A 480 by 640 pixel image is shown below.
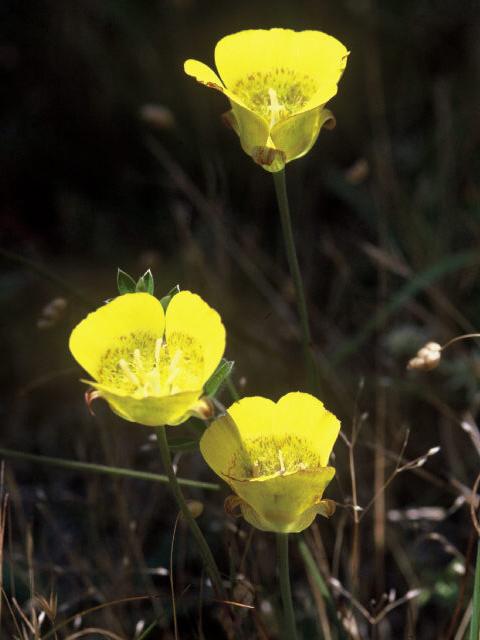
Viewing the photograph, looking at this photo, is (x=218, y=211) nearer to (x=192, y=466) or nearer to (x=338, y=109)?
(x=192, y=466)

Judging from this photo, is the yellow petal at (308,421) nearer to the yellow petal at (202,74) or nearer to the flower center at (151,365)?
the flower center at (151,365)

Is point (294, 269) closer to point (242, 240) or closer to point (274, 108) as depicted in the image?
point (274, 108)

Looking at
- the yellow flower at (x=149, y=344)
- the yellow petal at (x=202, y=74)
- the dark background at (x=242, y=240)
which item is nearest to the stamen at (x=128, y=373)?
the yellow flower at (x=149, y=344)

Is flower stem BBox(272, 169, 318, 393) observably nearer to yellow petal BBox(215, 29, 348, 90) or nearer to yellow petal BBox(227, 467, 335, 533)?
yellow petal BBox(215, 29, 348, 90)

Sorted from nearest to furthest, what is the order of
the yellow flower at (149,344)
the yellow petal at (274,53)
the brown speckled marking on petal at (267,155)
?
the yellow flower at (149,344)
the brown speckled marking on petal at (267,155)
the yellow petal at (274,53)

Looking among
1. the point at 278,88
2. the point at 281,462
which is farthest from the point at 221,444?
the point at 278,88

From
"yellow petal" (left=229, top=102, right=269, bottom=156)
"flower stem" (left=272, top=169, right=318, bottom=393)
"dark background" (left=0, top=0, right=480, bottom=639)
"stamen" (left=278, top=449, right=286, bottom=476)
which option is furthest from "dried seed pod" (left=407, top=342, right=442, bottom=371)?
"dark background" (left=0, top=0, right=480, bottom=639)

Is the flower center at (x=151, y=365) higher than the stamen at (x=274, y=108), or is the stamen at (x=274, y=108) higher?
the stamen at (x=274, y=108)

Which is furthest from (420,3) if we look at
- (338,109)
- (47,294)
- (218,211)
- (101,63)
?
(47,294)

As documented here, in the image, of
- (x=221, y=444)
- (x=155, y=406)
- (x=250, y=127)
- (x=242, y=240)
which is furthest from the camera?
(x=242, y=240)
